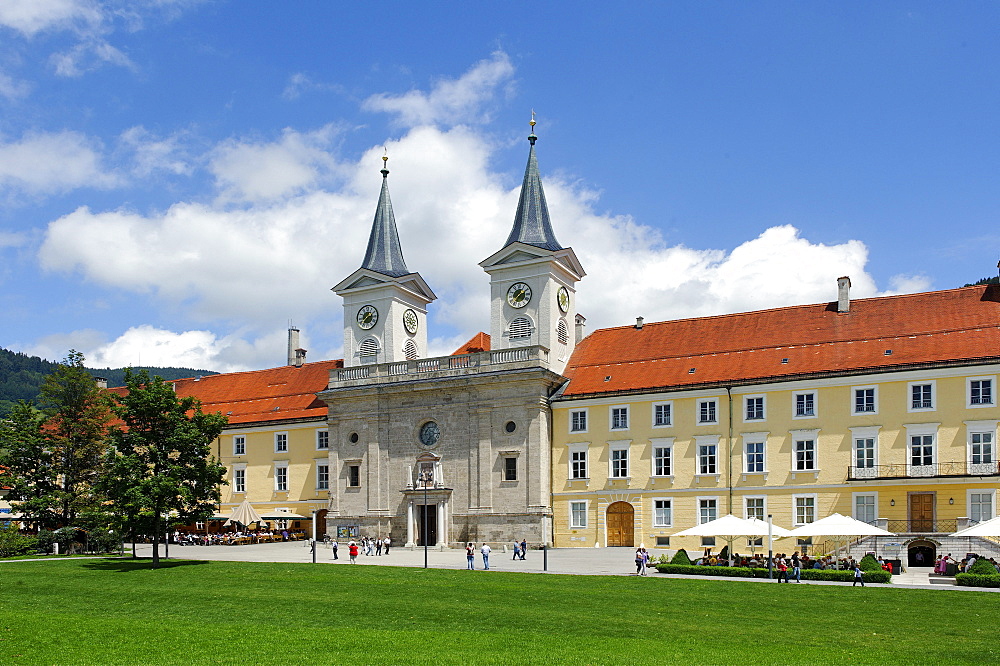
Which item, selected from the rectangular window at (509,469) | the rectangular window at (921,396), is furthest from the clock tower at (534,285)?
the rectangular window at (921,396)

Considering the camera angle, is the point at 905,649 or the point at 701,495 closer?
the point at 905,649

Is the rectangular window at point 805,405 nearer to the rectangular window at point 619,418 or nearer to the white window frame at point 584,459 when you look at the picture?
the rectangular window at point 619,418

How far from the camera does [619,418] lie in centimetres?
5528

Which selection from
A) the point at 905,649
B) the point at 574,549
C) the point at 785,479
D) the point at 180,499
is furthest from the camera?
the point at 574,549

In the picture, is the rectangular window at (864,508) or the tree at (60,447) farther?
the tree at (60,447)

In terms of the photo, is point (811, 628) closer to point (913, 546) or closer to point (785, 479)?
point (913, 546)

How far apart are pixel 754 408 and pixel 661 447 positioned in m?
5.66

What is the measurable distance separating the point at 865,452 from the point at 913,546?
662 cm

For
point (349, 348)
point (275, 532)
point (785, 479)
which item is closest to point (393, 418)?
point (349, 348)

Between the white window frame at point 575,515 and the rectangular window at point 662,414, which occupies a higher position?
the rectangular window at point 662,414

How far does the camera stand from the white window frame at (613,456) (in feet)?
179

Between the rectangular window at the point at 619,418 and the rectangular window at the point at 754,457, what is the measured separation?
717 cm

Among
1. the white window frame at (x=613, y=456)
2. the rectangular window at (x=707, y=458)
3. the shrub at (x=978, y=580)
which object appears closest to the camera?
the shrub at (x=978, y=580)

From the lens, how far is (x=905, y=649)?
20.6 m
